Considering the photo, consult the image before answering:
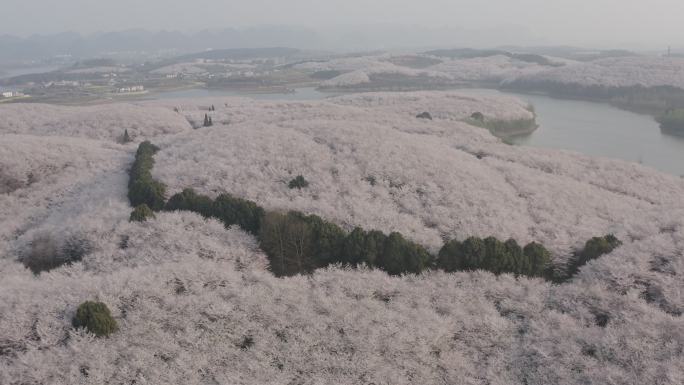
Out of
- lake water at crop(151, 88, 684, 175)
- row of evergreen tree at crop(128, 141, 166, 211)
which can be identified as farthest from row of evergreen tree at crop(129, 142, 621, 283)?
lake water at crop(151, 88, 684, 175)

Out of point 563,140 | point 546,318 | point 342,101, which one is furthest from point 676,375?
point 342,101

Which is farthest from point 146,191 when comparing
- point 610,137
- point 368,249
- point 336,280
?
point 610,137

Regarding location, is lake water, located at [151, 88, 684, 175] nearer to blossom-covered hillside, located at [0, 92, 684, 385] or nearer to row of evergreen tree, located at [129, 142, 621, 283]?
blossom-covered hillside, located at [0, 92, 684, 385]

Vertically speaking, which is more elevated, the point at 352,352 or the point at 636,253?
the point at 636,253

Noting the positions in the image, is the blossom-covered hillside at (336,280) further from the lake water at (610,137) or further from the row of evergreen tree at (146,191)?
the lake water at (610,137)

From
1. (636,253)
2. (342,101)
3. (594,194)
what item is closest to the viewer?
→ (636,253)

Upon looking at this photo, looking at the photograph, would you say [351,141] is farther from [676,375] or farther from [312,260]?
[676,375]
